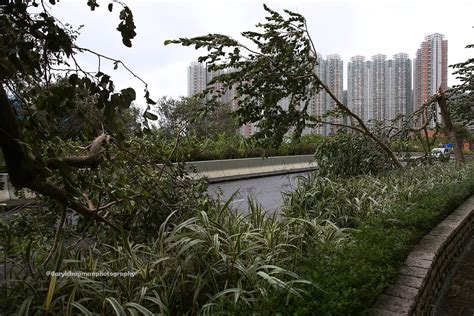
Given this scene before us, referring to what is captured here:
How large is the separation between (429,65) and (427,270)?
16.3 metres

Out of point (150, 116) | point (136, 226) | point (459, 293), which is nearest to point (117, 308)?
point (150, 116)

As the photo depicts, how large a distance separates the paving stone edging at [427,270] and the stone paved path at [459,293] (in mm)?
79

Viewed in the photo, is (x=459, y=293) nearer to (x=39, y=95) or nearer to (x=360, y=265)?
(x=360, y=265)

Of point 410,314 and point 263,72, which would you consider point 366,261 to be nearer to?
point 410,314

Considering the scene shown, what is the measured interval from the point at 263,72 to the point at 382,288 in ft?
14.9

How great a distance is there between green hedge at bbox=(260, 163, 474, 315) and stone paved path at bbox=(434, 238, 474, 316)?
0.54m

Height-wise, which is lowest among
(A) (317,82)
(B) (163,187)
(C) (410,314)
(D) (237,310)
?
(C) (410,314)

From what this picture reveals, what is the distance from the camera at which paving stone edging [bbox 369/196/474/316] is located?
248 cm

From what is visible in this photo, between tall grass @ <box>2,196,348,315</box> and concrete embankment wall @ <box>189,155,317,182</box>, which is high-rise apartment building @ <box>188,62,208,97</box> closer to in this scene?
concrete embankment wall @ <box>189,155,317,182</box>

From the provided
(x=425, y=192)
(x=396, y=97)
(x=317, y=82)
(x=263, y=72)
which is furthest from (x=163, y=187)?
(x=396, y=97)

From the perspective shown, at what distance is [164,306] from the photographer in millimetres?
2205

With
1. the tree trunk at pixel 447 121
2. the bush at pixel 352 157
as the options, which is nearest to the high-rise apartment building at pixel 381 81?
the tree trunk at pixel 447 121

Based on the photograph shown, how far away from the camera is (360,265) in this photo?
255cm

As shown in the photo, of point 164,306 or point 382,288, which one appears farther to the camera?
point 382,288
